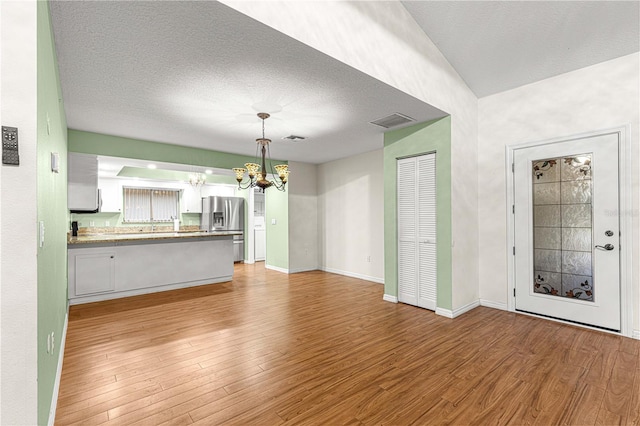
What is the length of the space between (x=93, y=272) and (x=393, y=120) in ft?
16.4

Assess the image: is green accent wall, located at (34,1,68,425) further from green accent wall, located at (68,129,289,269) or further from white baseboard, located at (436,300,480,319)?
white baseboard, located at (436,300,480,319)

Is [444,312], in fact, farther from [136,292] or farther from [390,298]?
[136,292]

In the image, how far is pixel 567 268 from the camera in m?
3.60

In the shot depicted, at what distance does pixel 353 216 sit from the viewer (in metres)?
6.44

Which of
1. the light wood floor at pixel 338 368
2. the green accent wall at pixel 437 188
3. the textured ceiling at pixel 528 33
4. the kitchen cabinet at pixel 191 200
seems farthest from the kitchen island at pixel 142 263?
the textured ceiling at pixel 528 33

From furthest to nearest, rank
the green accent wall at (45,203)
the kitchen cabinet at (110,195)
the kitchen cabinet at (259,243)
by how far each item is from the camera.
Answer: the kitchen cabinet at (259,243)
the kitchen cabinet at (110,195)
the green accent wall at (45,203)

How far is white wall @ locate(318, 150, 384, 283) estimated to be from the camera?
5.92 metres

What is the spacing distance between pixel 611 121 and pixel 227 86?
417 centimetres

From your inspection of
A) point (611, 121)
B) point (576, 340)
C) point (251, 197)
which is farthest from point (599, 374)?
point (251, 197)

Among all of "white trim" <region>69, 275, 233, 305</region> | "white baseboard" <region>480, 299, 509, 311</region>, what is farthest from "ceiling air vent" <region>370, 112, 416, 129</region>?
"white trim" <region>69, 275, 233, 305</region>

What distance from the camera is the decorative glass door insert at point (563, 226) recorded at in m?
3.46

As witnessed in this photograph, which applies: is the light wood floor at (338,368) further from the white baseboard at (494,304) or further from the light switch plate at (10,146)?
the light switch plate at (10,146)

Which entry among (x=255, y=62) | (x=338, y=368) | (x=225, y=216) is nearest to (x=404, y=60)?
(x=255, y=62)

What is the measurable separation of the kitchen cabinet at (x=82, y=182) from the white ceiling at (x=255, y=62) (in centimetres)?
49
